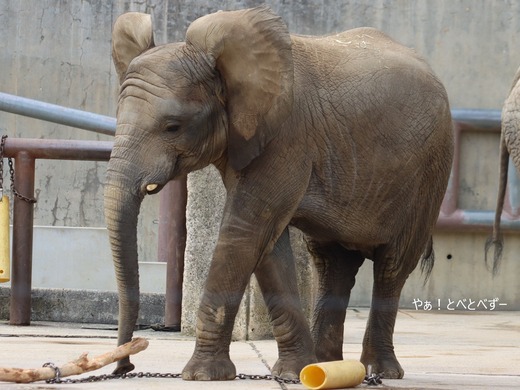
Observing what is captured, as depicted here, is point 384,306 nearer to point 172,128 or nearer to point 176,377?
point 176,377

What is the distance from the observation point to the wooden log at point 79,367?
4.44 meters

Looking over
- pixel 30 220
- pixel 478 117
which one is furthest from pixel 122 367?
pixel 478 117

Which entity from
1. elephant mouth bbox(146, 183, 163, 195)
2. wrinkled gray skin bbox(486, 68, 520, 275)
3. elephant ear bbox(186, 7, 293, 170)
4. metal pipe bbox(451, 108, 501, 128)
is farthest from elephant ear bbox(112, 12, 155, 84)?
metal pipe bbox(451, 108, 501, 128)

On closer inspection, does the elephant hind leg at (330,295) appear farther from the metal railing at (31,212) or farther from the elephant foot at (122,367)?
the metal railing at (31,212)

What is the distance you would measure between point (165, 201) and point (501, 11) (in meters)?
5.36

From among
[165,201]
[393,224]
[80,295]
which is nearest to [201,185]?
[165,201]

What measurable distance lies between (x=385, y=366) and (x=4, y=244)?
307 cm

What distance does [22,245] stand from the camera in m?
7.91

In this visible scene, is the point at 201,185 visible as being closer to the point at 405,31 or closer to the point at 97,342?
the point at 97,342

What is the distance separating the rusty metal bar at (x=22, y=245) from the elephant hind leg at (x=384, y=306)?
114 inches

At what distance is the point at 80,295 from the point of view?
26.9 feet

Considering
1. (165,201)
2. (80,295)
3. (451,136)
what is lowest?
(80,295)

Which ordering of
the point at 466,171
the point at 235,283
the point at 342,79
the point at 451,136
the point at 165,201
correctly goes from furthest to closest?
the point at 466,171 < the point at 165,201 < the point at 451,136 < the point at 342,79 < the point at 235,283

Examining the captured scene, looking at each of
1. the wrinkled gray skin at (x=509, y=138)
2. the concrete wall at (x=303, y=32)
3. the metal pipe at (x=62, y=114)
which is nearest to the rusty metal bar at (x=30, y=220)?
the metal pipe at (x=62, y=114)
